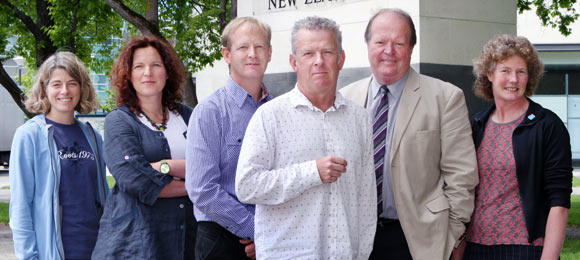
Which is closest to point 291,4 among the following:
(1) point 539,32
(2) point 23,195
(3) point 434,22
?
(3) point 434,22

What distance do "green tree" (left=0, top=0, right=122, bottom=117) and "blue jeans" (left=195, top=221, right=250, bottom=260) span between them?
9242mm

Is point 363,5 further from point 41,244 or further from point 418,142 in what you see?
point 41,244

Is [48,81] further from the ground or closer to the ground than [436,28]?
closer to the ground

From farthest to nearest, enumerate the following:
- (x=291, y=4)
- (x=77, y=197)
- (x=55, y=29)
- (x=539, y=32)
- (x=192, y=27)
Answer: (x=539, y=32), (x=55, y=29), (x=192, y=27), (x=291, y=4), (x=77, y=197)

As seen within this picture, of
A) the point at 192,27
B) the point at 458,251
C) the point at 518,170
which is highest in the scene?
the point at 192,27

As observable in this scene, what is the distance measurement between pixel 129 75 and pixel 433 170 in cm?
175

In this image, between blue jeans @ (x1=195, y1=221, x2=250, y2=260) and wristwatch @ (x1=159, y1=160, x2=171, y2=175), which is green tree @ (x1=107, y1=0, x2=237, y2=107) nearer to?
wristwatch @ (x1=159, y1=160, x2=171, y2=175)

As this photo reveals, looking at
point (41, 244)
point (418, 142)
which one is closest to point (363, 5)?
point (418, 142)

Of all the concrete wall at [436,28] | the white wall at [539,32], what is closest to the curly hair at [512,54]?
the concrete wall at [436,28]

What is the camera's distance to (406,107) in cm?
351

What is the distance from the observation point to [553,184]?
3396mm

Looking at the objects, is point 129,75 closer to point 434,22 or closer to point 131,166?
point 131,166

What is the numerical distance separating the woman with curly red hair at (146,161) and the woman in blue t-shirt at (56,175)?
35 cm

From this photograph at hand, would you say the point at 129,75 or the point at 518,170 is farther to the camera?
the point at 129,75
